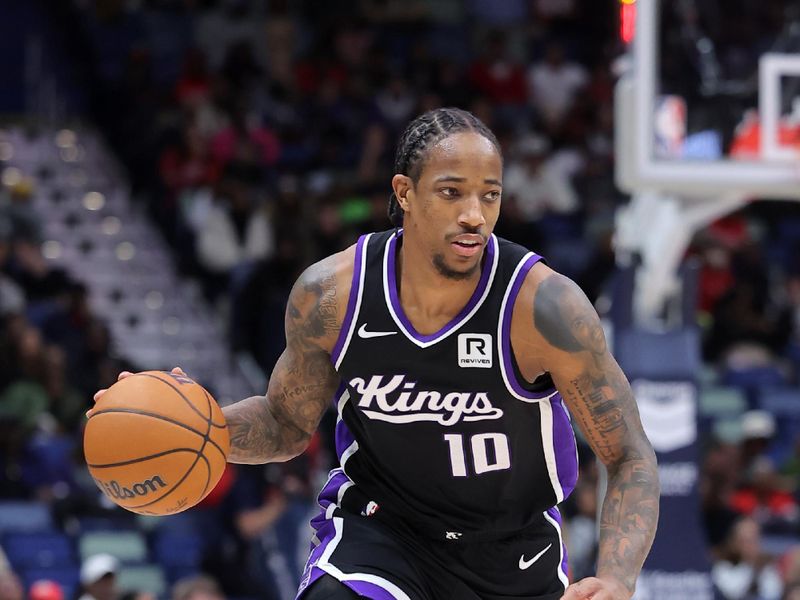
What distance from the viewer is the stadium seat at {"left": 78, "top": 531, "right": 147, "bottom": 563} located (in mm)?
8977

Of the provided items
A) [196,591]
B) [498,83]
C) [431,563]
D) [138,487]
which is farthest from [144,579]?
[498,83]

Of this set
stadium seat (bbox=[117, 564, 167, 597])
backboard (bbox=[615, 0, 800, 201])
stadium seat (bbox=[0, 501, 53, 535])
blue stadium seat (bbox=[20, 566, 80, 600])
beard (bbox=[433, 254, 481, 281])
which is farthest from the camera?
stadium seat (bbox=[0, 501, 53, 535])

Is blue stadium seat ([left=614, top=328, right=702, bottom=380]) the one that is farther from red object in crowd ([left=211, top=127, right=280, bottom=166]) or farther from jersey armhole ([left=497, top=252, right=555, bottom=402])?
red object in crowd ([left=211, top=127, right=280, bottom=166])

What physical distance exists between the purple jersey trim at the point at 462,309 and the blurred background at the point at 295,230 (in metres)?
4.19

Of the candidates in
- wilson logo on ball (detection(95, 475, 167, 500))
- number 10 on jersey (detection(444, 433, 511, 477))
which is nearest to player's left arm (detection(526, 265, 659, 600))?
number 10 on jersey (detection(444, 433, 511, 477))

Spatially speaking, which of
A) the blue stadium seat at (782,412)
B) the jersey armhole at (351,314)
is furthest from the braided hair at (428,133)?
the blue stadium seat at (782,412)

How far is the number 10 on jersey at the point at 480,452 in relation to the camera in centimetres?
397

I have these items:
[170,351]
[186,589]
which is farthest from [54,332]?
[186,589]

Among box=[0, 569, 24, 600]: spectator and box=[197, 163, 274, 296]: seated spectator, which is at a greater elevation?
box=[197, 163, 274, 296]: seated spectator

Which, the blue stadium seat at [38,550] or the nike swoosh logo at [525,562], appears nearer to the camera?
the nike swoosh logo at [525,562]

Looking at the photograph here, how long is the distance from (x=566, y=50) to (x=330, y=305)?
12.2 m

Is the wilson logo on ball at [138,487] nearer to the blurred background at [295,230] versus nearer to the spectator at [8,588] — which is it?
the blurred background at [295,230]

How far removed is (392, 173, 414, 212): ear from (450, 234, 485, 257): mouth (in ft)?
0.67

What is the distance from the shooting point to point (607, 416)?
3.87m
